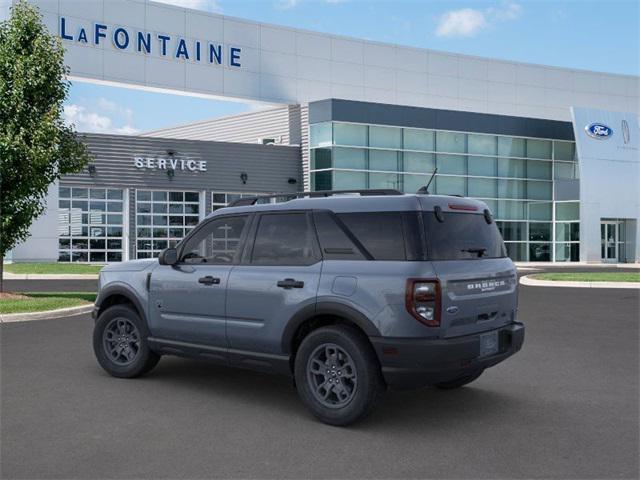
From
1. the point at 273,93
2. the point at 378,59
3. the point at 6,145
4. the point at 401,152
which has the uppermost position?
the point at 378,59

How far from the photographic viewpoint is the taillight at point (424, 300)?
554cm

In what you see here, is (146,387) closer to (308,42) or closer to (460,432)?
(460,432)

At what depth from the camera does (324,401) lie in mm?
5945

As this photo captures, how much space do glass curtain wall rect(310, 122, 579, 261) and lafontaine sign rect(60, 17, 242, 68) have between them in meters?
6.99

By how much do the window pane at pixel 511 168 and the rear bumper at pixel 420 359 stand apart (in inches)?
1371

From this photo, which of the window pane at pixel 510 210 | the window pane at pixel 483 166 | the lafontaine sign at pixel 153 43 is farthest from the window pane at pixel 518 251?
the lafontaine sign at pixel 153 43

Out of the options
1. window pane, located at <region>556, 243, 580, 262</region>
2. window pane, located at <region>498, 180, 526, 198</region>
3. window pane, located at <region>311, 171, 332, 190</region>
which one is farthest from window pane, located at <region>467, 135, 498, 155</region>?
window pane, located at <region>311, 171, 332, 190</region>

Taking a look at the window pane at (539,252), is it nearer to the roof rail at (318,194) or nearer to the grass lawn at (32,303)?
the grass lawn at (32,303)

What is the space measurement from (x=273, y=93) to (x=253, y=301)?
3418 centimetres

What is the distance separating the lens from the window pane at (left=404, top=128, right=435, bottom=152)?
120 feet

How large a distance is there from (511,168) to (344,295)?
3553 centimetres

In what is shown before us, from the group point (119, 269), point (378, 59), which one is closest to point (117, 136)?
point (378, 59)

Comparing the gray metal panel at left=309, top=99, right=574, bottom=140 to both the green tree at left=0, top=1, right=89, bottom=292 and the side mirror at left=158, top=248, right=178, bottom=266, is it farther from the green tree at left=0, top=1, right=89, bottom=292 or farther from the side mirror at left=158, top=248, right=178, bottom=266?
the side mirror at left=158, top=248, right=178, bottom=266

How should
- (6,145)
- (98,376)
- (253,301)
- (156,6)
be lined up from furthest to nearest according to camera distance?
(156,6) < (6,145) < (98,376) < (253,301)
